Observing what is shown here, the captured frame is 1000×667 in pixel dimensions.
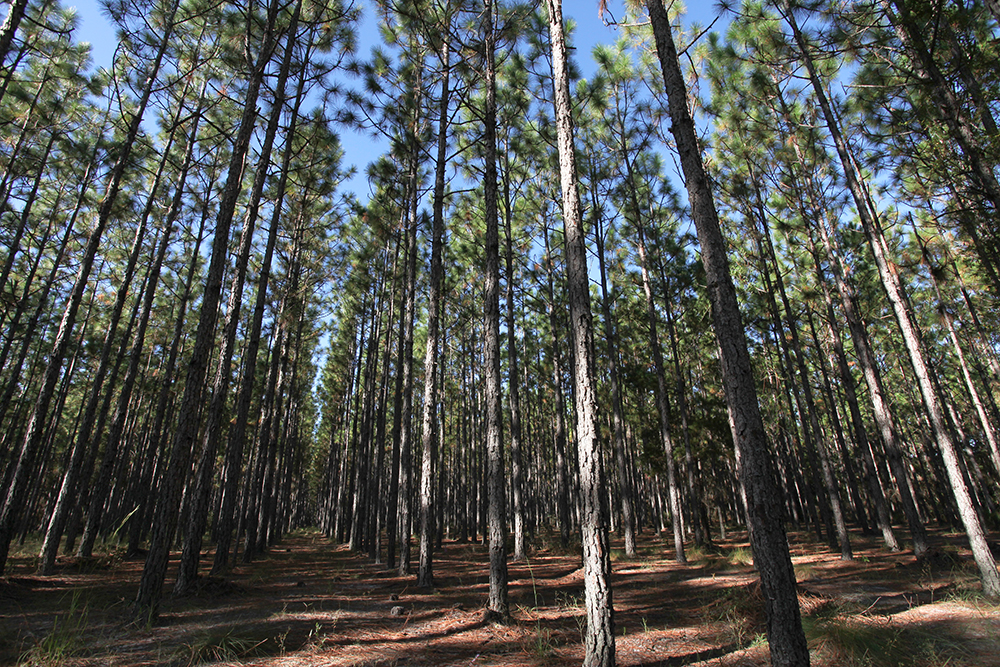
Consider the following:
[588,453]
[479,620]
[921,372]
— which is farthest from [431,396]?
[921,372]

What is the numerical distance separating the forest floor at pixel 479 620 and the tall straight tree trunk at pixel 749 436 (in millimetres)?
1307

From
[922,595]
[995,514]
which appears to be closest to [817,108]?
[922,595]

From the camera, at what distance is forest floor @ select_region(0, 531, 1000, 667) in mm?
4027

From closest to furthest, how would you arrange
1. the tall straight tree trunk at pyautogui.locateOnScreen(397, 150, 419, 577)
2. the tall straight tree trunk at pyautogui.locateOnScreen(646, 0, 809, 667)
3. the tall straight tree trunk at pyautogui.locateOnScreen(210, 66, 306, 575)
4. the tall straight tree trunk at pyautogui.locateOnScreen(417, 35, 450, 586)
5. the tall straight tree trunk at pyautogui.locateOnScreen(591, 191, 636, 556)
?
the tall straight tree trunk at pyautogui.locateOnScreen(646, 0, 809, 667)
the tall straight tree trunk at pyautogui.locateOnScreen(417, 35, 450, 586)
the tall straight tree trunk at pyautogui.locateOnScreen(210, 66, 306, 575)
the tall straight tree trunk at pyautogui.locateOnScreen(397, 150, 419, 577)
the tall straight tree trunk at pyautogui.locateOnScreen(591, 191, 636, 556)

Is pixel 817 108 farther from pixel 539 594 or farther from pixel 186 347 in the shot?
pixel 186 347

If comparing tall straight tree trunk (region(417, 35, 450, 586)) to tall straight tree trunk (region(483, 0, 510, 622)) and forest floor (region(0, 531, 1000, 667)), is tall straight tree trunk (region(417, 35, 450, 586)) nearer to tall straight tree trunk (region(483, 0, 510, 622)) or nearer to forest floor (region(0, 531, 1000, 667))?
forest floor (region(0, 531, 1000, 667))

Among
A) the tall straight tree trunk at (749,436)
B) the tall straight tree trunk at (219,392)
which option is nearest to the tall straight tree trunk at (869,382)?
the tall straight tree trunk at (749,436)

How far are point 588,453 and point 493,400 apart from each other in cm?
245

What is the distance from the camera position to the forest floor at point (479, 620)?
403 cm

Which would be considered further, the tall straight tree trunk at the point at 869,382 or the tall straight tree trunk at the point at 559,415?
the tall straight tree trunk at the point at 559,415

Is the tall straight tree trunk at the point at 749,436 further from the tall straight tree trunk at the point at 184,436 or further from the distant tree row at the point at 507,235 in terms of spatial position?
the tall straight tree trunk at the point at 184,436

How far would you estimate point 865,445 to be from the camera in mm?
11055

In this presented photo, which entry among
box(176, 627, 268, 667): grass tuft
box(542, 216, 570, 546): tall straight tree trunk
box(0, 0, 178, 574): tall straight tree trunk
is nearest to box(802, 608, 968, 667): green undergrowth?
box(176, 627, 268, 667): grass tuft

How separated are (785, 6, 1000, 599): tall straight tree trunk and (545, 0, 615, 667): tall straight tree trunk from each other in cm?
526
